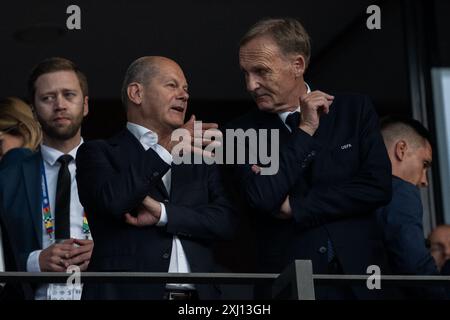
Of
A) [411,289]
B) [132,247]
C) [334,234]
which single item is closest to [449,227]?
[411,289]

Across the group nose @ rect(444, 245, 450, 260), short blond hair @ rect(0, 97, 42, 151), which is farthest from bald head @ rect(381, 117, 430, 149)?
short blond hair @ rect(0, 97, 42, 151)

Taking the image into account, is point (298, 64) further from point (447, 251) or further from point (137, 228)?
point (447, 251)

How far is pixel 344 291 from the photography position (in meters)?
4.04

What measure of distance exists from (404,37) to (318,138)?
171cm

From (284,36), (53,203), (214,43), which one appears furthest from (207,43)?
(53,203)

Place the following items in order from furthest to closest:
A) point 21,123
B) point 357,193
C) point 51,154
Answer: point 21,123 < point 51,154 < point 357,193

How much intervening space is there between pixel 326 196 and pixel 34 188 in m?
1.11

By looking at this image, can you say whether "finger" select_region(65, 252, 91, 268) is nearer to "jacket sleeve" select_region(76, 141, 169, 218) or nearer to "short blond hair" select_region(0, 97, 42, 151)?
"jacket sleeve" select_region(76, 141, 169, 218)

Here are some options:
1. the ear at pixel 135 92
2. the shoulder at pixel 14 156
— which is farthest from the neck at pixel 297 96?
the shoulder at pixel 14 156

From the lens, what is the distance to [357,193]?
161 inches

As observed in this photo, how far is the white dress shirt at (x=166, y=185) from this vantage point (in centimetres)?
402
